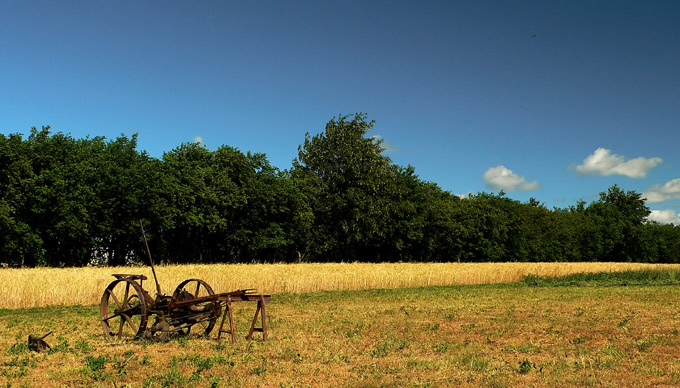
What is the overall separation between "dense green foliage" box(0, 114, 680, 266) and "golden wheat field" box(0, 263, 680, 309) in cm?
1335

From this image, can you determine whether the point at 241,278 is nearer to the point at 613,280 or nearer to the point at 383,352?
the point at 383,352

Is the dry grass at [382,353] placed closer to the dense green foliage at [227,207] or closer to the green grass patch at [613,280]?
the green grass patch at [613,280]

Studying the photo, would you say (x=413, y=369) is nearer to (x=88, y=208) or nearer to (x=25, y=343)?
(x=25, y=343)

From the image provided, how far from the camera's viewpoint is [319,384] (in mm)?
9977

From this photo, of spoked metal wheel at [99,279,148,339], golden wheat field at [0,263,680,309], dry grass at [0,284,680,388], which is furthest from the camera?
golden wheat field at [0,263,680,309]

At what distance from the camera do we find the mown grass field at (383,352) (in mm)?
10320

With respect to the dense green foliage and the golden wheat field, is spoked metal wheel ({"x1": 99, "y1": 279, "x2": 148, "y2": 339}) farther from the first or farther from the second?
the dense green foliage

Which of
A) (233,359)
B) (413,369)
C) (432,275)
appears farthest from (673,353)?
(432,275)

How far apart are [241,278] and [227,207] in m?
25.3

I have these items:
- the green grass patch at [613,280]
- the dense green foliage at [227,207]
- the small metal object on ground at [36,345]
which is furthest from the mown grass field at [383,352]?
the dense green foliage at [227,207]

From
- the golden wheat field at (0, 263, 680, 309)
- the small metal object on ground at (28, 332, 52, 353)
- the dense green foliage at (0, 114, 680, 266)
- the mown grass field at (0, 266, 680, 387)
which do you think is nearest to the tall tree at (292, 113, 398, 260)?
the dense green foliage at (0, 114, 680, 266)

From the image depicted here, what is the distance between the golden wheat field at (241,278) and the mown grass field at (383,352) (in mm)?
4438

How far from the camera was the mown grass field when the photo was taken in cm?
1032

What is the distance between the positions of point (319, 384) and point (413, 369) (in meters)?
2.32
